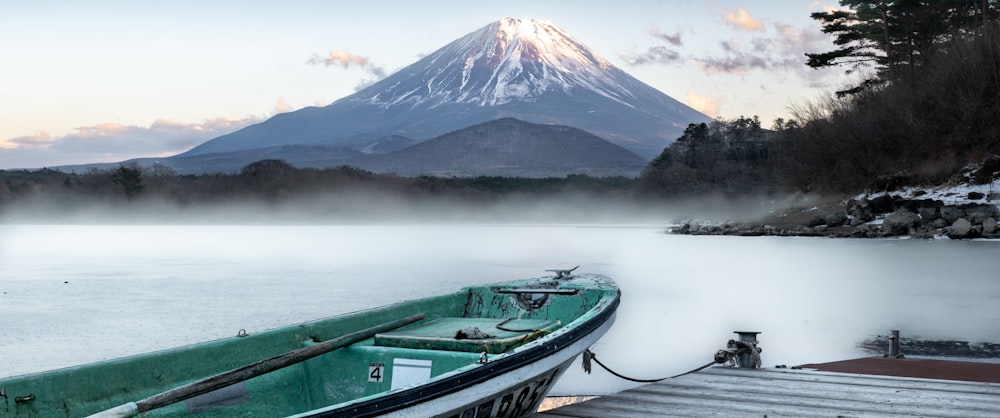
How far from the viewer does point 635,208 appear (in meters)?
110

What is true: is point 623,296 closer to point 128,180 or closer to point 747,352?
point 747,352

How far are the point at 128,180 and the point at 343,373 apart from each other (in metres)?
117

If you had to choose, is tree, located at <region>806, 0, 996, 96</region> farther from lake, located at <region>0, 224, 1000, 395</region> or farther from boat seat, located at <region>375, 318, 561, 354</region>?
boat seat, located at <region>375, 318, 561, 354</region>

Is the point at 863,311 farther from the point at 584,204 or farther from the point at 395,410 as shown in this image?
the point at 584,204

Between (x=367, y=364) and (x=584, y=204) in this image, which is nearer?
(x=367, y=364)

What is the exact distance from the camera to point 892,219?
38.4 meters

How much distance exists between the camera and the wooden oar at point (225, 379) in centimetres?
398

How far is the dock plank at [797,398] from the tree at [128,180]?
4607 inches

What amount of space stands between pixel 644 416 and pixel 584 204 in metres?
122

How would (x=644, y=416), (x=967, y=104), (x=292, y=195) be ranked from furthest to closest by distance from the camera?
(x=292, y=195)
(x=967, y=104)
(x=644, y=416)

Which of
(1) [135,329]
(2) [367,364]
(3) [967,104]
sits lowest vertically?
(1) [135,329]

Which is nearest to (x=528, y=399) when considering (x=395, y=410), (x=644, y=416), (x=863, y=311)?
(x=644, y=416)

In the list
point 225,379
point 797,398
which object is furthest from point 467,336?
point 797,398

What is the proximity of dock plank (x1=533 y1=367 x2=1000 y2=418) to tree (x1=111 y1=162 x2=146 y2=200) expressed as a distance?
117009 mm
